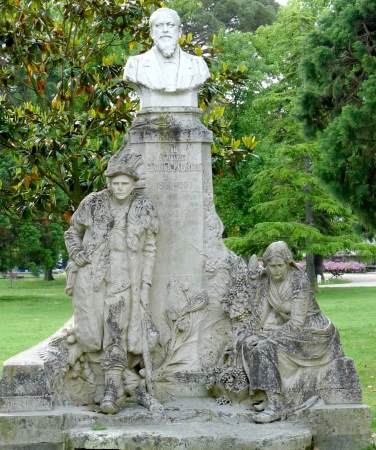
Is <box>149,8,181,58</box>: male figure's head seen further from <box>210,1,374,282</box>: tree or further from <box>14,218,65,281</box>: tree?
<box>14,218,65,281</box>: tree

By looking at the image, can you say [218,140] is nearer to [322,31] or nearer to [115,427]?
[322,31]

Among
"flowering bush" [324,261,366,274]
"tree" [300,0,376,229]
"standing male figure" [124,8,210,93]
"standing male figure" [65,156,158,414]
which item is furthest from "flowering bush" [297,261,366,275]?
"standing male figure" [65,156,158,414]

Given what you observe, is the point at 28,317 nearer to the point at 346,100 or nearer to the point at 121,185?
the point at 346,100

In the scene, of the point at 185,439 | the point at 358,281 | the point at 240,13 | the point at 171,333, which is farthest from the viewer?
the point at 240,13

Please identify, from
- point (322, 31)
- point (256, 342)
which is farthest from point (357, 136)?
point (256, 342)

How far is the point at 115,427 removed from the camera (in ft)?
27.1

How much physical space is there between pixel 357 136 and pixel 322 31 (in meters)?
2.50

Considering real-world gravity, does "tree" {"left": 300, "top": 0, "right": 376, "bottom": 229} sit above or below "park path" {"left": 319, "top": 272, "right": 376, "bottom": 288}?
above

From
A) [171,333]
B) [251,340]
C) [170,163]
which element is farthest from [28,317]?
[251,340]

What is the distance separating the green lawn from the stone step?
3044 mm

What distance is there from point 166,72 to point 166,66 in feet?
0.20

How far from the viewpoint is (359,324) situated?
23.4m

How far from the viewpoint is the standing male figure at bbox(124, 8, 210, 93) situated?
9422mm

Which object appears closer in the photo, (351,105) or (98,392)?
(98,392)
